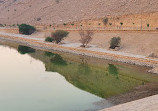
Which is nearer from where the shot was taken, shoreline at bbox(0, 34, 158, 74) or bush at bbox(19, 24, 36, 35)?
shoreline at bbox(0, 34, 158, 74)

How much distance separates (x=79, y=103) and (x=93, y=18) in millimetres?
38134

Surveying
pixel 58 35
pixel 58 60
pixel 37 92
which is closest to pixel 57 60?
pixel 58 60

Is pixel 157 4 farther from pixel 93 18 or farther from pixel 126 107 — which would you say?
pixel 126 107

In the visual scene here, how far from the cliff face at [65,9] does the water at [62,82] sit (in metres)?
24.2

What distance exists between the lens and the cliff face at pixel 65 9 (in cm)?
5106

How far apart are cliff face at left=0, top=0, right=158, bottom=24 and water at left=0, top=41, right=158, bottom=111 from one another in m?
24.2

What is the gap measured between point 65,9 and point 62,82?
46867 millimetres

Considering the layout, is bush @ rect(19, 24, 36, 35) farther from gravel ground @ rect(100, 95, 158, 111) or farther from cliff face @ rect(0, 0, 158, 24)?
gravel ground @ rect(100, 95, 158, 111)

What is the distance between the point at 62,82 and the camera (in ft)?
73.2

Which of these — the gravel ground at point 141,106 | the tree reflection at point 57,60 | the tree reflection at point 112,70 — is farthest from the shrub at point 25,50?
the gravel ground at point 141,106

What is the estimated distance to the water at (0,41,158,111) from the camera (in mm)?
17156

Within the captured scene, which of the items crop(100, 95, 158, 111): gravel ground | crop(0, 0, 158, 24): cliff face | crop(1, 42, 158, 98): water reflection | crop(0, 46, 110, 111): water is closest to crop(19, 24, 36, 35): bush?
crop(0, 0, 158, 24): cliff face

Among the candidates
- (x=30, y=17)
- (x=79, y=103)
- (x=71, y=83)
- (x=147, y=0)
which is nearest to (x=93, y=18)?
(x=147, y=0)

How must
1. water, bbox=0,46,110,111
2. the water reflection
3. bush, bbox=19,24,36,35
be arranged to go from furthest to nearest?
bush, bbox=19,24,36,35 → the water reflection → water, bbox=0,46,110,111
